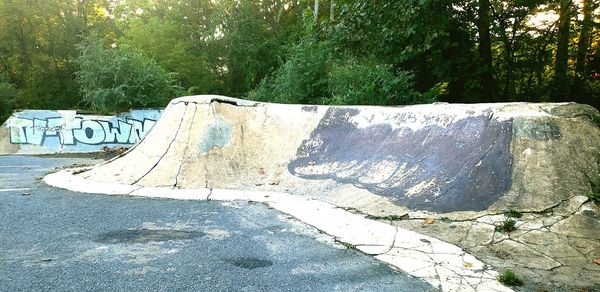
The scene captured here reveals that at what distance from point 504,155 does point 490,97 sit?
335 inches

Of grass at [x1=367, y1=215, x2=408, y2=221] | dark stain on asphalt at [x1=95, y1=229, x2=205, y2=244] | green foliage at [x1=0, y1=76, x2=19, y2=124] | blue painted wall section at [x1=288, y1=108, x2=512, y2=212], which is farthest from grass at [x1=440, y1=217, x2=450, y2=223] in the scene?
green foliage at [x1=0, y1=76, x2=19, y2=124]

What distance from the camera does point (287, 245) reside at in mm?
4094

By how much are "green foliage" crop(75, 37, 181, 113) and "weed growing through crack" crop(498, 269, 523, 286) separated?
49.8 ft

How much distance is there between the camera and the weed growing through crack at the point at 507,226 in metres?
4.09

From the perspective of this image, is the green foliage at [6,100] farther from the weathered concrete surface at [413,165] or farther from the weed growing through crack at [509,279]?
the weed growing through crack at [509,279]

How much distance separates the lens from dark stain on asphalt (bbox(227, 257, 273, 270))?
3512 mm

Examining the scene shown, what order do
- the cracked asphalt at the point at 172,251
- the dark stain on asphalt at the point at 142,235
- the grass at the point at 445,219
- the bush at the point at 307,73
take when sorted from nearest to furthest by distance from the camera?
1. the cracked asphalt at the point at 172,251
2. the dark stain on asphalt at the point at 142,235
3. the grass at the point at 445,219
4. the bush at the point at 307,73

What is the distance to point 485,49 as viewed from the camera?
40.6 ft

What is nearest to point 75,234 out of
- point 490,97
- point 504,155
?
point 504,155

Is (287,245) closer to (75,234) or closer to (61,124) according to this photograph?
(75,234)

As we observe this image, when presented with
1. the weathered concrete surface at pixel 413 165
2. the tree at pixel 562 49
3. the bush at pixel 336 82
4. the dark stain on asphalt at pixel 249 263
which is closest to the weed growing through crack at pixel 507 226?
the weathered concrete surface at pixel 413 165

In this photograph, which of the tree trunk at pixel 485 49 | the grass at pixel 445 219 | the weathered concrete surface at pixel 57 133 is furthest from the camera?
the weathered concrete surface at pixel 57 133

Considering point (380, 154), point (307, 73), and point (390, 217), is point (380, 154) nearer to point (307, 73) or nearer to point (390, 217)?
point (390, 217)

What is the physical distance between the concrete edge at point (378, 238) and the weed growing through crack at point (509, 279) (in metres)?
0.05
